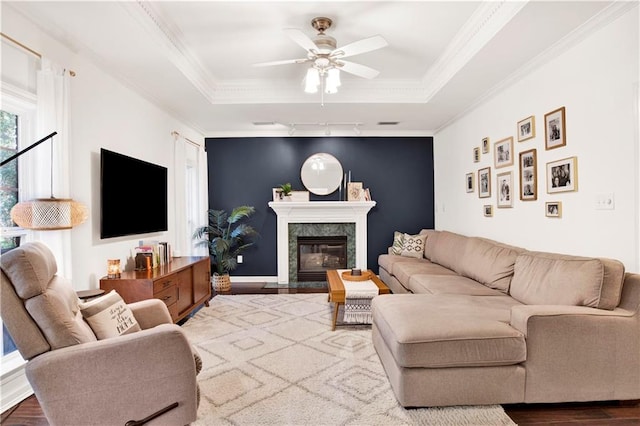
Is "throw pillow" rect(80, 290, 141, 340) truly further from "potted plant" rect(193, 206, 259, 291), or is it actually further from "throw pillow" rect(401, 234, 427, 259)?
"throw pillow" rect(401, 234, 427, 259)

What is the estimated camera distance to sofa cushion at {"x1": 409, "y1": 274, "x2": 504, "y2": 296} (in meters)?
3.31

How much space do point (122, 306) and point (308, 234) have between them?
4.07 m

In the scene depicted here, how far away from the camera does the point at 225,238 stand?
19.7ft

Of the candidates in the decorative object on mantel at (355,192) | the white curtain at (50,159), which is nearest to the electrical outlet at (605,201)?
the decorative object on mantel at (355,192)

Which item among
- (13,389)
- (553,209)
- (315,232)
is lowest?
(13,389)

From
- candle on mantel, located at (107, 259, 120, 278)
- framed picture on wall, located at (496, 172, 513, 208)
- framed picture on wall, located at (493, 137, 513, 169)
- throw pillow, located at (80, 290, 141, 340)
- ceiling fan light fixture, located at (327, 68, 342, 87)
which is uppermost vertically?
ceiling fan light fixture, located at (327, 68, 342, 87)

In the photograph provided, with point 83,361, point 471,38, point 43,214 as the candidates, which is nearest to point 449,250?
point 471,38

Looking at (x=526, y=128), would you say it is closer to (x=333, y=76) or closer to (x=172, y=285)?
(x=333, y=76)

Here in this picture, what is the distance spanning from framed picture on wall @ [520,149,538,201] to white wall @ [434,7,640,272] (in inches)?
2.3

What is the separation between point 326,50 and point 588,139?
2.14 meters

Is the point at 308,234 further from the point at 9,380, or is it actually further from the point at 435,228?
the point at 9,380

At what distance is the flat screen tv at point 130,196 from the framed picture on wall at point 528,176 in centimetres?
388

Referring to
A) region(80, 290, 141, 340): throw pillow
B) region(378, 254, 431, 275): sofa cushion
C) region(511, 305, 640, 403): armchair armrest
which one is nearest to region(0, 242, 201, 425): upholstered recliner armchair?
region(80, 290, 141, 340): throw pillow

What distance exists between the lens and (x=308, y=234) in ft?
20.3
